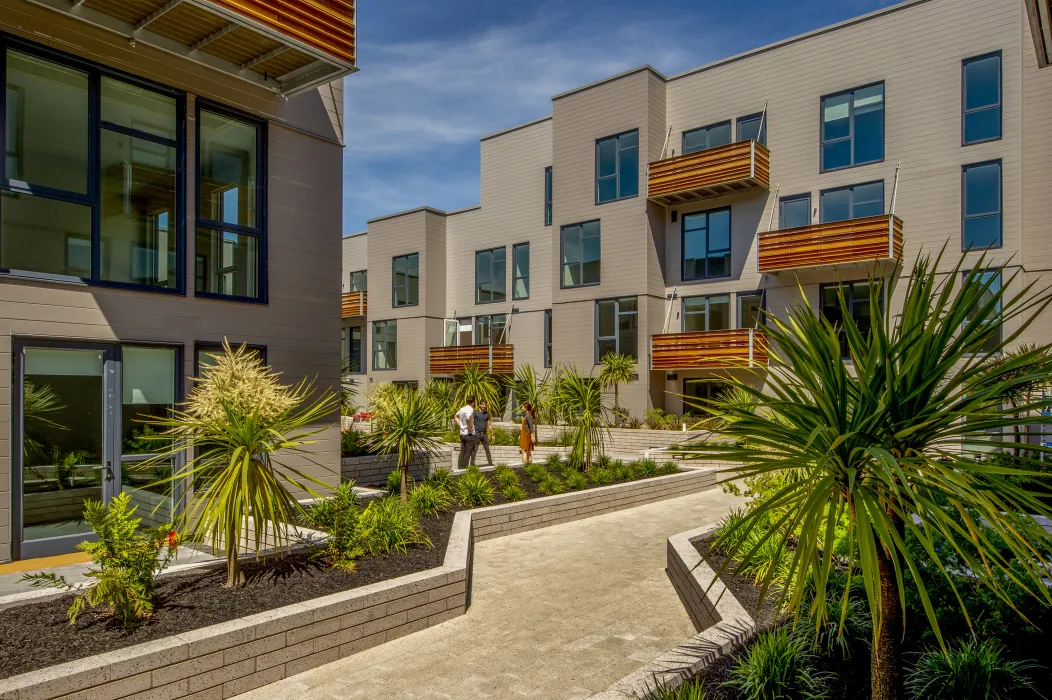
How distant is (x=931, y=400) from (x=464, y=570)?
4.89 meters

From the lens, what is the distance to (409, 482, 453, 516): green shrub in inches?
375

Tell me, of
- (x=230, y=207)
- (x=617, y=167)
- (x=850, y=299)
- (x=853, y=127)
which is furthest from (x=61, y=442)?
(x=853, y=127)

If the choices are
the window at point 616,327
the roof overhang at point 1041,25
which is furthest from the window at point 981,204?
the roof overhang at point 1041,25

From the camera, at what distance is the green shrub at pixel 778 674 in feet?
12.9

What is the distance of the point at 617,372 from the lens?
23.2m

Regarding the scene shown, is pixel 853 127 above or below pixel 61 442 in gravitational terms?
above

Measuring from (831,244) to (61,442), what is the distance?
18.4 meters

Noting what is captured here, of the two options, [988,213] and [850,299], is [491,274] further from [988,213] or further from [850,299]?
[988,213]

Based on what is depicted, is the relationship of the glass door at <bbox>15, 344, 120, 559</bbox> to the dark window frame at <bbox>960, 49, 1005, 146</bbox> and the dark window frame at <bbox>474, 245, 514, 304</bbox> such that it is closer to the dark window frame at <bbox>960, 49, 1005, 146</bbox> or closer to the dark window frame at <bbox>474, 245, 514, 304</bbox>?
the dark window frame at <bbox>960, 49, 1005, 146</bbox>

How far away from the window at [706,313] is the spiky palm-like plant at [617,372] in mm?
2309

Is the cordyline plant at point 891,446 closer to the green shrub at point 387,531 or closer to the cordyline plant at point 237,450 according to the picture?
the cordyline plant at point 237,450

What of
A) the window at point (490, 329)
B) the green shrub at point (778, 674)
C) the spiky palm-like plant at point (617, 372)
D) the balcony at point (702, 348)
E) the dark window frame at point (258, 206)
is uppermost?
the dark window frame at point (258, 206)

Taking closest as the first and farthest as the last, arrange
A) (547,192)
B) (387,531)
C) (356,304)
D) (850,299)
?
(387,531) → (850,299) → (547,192) → (356,304)

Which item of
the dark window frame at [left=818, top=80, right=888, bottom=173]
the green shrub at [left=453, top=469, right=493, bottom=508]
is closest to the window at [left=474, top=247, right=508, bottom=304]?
the dark window frame at [left=818, top=80, right=888, bottom=173]
